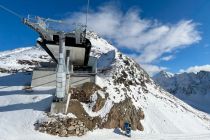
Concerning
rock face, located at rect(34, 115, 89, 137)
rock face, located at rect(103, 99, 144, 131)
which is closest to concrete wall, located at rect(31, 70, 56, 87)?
rock face, located at rect(34, 115, 89, 137)

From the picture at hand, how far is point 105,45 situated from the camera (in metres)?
142

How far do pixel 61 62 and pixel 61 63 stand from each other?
0.13 metres

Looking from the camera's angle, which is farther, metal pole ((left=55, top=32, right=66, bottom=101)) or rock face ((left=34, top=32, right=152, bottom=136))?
rock face ((left=34, top=32, right=152, bottom=136))

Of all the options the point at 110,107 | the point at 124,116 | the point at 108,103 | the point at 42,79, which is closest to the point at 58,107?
the point at 110,107

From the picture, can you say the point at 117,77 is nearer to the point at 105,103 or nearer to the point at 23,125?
the point at 105,103

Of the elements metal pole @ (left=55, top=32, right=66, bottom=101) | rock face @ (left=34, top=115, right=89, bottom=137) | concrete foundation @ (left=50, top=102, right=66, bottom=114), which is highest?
metal pole @ (left=55, top=32, right=66, bottom=101)

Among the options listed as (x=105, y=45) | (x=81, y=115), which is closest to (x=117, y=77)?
(x=81, y=115)

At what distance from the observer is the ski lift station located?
29547 mm

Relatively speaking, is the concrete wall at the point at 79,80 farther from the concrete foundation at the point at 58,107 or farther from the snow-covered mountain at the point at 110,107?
the concrete foundation at the point at 58,107

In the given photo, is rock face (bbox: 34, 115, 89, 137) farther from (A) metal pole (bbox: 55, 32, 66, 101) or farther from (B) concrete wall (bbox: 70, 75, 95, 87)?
(B) concrete wall (bbox: 70, 75, 95, 87)

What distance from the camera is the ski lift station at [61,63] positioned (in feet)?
96.9

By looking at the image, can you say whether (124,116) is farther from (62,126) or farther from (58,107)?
(62,126)

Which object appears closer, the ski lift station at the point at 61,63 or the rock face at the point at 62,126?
the rock face at the point at 62,126

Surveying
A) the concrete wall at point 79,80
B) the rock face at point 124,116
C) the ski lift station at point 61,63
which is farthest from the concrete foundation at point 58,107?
the concrete wall at point 79,80
